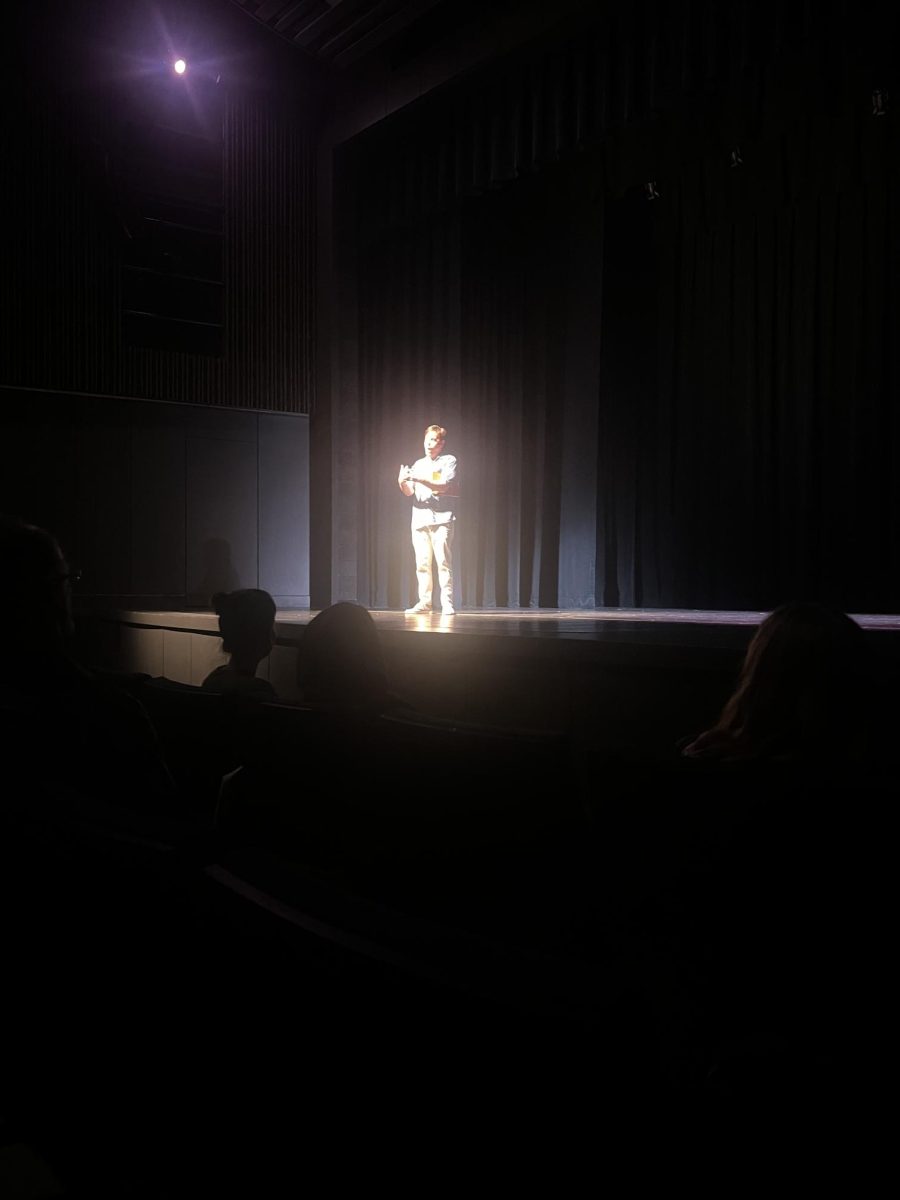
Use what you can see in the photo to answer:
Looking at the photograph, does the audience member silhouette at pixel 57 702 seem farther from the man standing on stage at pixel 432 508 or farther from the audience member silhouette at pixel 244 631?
the man standing on stage at pixel 432 508

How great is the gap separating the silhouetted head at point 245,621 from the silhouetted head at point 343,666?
1.92 ft

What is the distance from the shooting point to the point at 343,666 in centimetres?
212

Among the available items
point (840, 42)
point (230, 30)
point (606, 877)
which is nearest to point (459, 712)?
point (606, 877)

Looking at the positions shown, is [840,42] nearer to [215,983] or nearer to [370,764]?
[370,764]

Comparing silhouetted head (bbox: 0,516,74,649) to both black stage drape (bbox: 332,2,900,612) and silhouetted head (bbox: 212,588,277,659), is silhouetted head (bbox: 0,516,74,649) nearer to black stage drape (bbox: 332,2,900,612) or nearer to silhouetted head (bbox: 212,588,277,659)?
silhouetted head (bbox: 212,588,277,659)

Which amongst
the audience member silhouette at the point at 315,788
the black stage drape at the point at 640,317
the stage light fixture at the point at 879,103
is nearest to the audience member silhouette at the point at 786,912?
the audience member silhouette at the point at 315,788

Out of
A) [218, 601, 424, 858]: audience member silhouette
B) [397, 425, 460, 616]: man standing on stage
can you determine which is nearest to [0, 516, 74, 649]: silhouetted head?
[218, 601, 424, 858]: audience member silhouette

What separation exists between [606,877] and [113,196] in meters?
7.75

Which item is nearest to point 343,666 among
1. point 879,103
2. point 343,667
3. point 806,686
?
point 343,667

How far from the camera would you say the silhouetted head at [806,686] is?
5.34 ft

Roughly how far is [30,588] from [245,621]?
1.09 m

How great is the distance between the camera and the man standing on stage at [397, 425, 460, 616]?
20.7 ft

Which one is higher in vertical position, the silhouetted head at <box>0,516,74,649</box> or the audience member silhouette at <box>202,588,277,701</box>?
the silhouetted head at <box>0,516,74,649</box>

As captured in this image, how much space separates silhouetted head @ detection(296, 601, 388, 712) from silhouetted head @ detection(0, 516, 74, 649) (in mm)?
571
